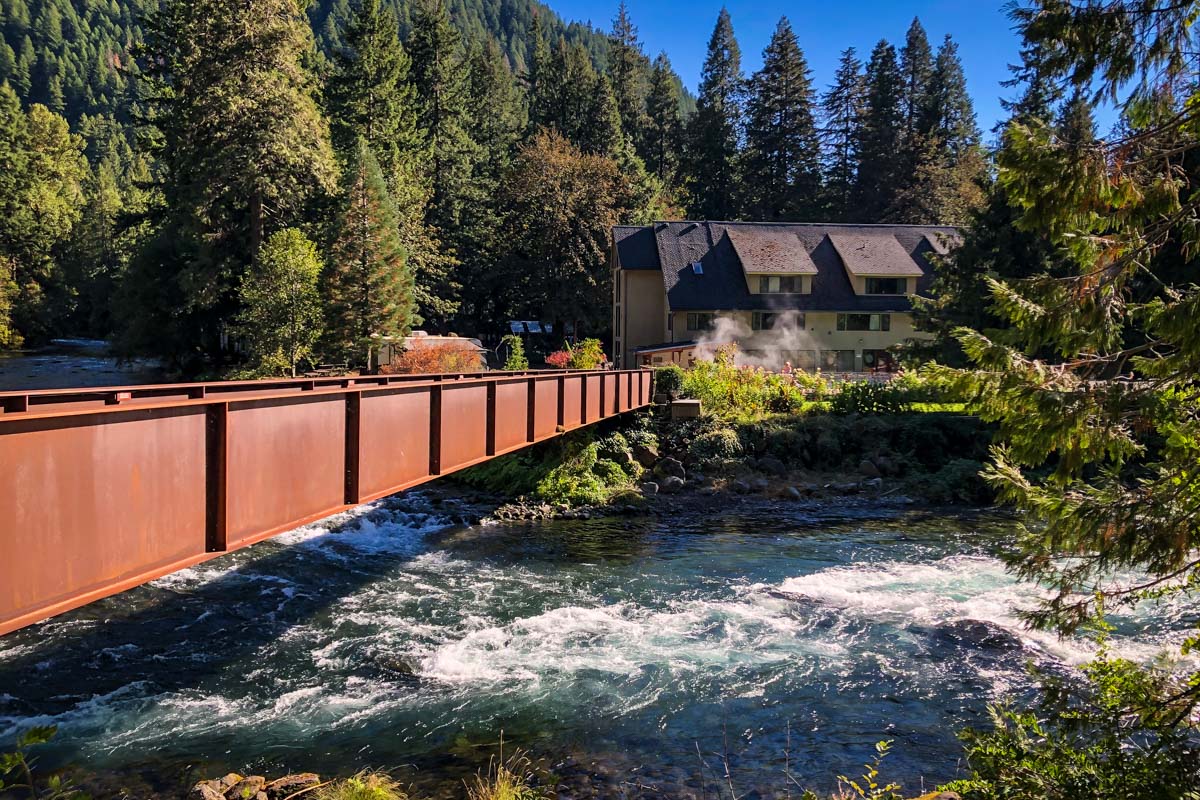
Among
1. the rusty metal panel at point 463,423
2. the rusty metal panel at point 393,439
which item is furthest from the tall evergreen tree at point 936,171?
the rusty metal panel at point 393,439

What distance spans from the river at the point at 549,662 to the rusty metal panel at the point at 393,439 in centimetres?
282

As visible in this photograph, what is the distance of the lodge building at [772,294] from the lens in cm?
4931

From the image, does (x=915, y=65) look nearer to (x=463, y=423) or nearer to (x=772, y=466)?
(x=772, y=466)

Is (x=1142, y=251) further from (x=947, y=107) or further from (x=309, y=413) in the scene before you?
(x=947, y=107)

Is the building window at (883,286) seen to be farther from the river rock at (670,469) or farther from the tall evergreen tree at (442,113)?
the tall evergreen tree at (442,113)

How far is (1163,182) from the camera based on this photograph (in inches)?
250

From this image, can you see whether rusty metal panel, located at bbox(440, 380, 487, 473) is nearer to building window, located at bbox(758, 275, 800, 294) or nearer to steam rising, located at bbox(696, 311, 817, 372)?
steam rising, located at bbox(696, 311, 817, 372)

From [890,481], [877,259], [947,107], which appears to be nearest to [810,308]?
[877,259]

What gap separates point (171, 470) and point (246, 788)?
11.2 feet

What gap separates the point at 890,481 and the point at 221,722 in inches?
844

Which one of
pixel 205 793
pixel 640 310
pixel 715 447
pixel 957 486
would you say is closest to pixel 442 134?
pixel 640 310

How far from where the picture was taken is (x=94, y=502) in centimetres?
554

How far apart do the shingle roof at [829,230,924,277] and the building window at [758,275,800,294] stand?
3.41 m

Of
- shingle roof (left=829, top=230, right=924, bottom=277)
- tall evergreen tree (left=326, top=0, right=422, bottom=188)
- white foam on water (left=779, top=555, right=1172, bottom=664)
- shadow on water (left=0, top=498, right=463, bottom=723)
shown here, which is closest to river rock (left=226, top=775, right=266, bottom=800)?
shadow on water (left=0, top=498, right=463, bottom=723)
